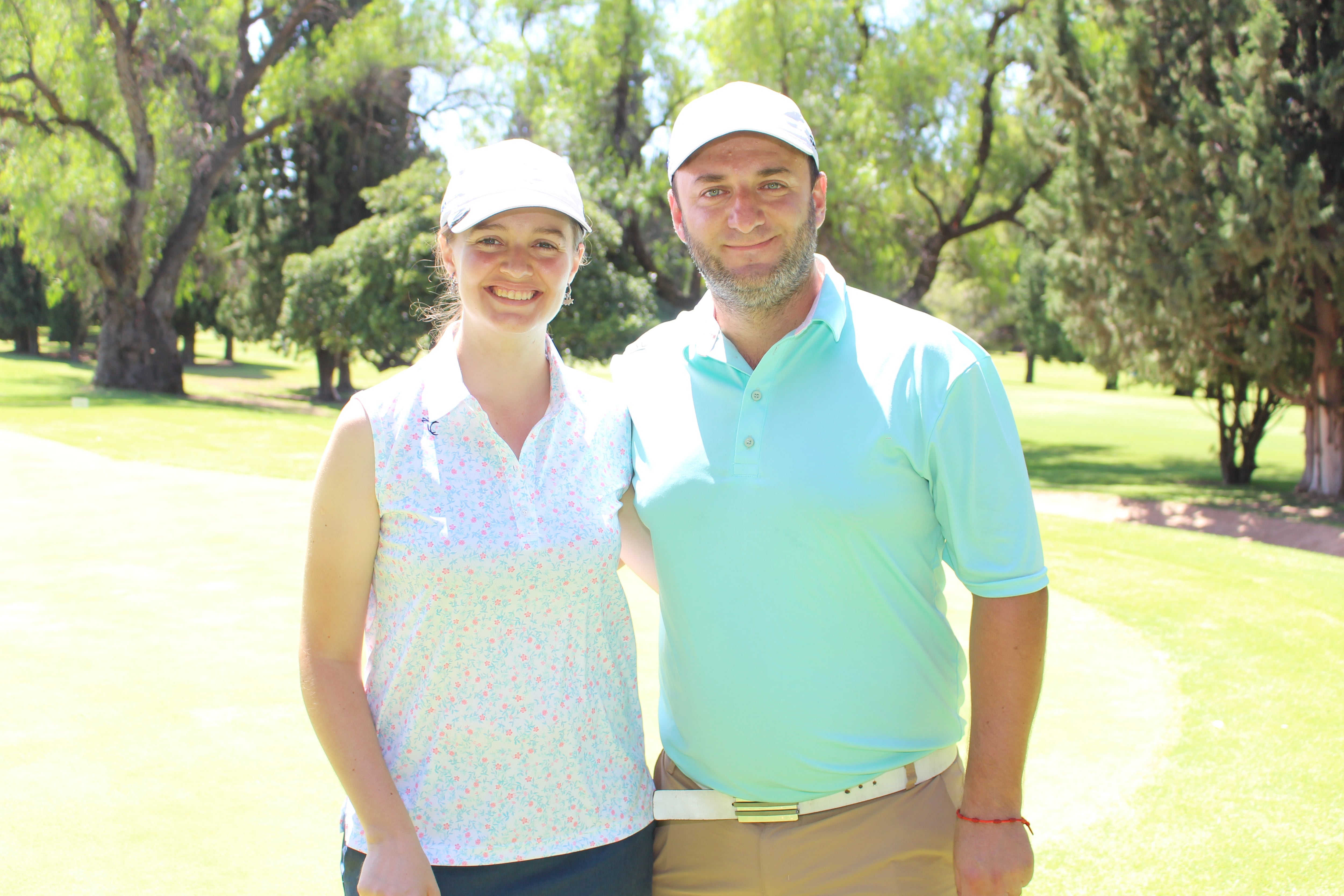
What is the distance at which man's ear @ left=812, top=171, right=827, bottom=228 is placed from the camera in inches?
99.1

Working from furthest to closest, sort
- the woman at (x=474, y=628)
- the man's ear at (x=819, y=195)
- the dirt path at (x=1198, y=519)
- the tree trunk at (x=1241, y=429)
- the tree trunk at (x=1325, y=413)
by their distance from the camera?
the tree trunk at (x=1241, y=429) → the tree trunk at (x=1325, y=413) → the dirt path at (x=1198, y=519) → the man's ear at (x=819, y=195) → the woman at (x=474, y=628)

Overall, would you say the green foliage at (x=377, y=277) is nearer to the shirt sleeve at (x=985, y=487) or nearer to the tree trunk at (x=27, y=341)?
the tree trunk at (x=27, y=341)

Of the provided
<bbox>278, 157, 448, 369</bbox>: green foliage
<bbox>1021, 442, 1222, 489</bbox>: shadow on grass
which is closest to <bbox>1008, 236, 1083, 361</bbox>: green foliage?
<bbox>1021, 442, 1222, 489</bbox>: shadow on grass

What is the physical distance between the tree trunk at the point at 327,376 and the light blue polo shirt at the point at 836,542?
29975mm

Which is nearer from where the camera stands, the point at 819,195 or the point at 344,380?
the point at 819,195

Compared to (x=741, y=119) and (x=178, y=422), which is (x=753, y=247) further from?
(x=178, y=422)

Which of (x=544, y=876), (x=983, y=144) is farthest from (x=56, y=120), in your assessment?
(x=544, y=876)

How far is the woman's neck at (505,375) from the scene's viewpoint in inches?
89.7

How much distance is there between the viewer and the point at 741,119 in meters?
2.36

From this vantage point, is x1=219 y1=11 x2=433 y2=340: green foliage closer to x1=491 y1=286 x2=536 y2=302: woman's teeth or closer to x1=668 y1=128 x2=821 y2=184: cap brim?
x1=668 y1=128 x2=821 y2=184: cap brim

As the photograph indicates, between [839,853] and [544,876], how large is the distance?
2.07ft

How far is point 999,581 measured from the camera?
2.16 metres

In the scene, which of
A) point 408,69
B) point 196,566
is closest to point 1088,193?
point 196,566

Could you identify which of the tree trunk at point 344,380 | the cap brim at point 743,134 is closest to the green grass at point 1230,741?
the cap brim at point 743,134
